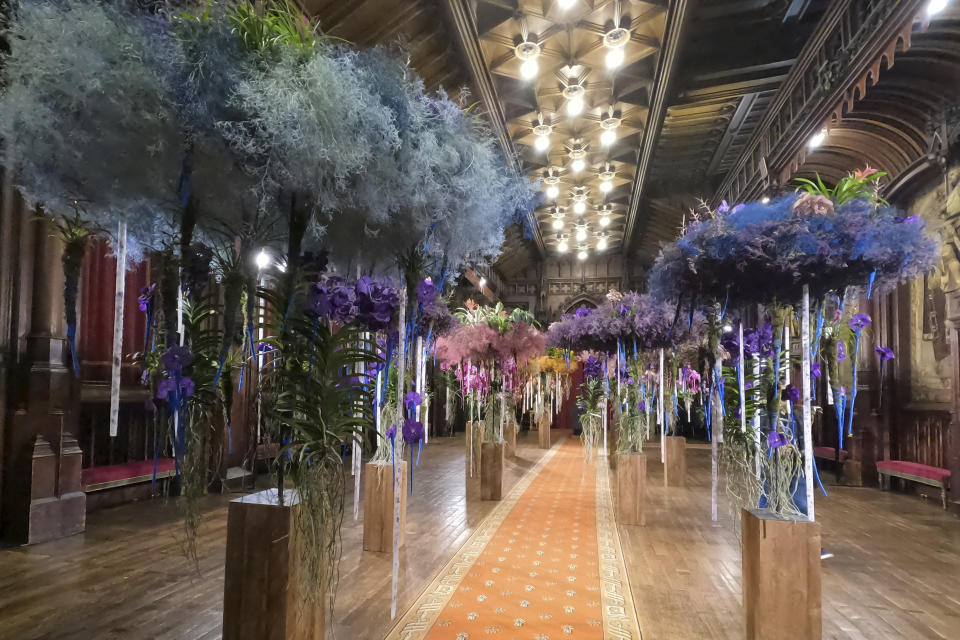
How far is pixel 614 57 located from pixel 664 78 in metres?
0.84

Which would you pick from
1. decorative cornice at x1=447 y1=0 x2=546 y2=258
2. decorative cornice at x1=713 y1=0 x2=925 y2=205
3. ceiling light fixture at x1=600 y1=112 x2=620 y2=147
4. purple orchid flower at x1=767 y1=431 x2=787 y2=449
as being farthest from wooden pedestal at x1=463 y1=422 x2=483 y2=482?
decorative cornice at x1=713 y1=0 x2=925 y2=205

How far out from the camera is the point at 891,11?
4.03 meters

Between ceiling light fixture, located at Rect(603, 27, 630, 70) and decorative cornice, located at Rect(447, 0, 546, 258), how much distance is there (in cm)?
137

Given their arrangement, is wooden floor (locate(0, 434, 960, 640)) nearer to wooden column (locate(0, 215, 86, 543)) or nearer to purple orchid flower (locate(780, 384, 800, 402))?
wooden column (locate(0, 215, 86, 543))

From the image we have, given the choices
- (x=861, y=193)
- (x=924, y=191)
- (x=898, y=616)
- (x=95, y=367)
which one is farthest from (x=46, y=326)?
(x=924, y=191)

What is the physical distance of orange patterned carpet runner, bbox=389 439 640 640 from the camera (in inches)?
99.2

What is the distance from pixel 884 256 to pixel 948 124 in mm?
4556

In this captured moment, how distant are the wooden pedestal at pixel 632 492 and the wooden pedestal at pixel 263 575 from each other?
11.2 ft

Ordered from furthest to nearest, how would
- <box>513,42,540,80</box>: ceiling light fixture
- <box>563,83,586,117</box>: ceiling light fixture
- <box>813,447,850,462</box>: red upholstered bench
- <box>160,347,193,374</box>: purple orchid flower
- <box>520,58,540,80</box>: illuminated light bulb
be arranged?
<box>813,447,850,462</box>: red upholstered bench → <box>563,83,586,117</box>: ceiling light fixture → <box>520,58,540,80</box>: illuminated light bulb → <box>513,42,540,80</box>: ceiling light fixture → <box>160,347,193,374</box>: purple orchid flower

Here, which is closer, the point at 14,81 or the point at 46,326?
the point at 14,81

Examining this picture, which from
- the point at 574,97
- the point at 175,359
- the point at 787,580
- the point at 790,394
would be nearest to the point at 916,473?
the point at 790,394

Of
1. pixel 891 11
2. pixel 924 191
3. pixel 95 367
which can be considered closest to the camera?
pixel 891 11

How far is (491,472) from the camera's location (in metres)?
5.54

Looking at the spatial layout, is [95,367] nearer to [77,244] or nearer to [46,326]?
[46,326]
